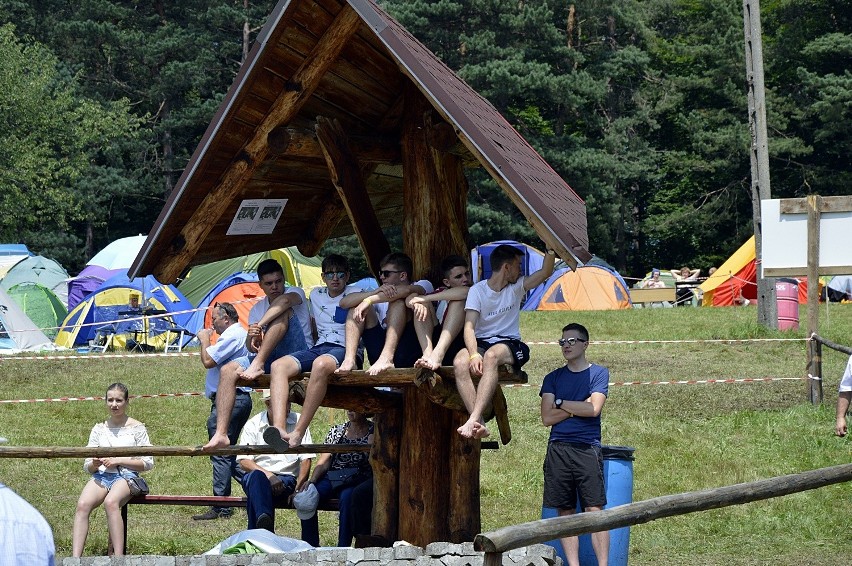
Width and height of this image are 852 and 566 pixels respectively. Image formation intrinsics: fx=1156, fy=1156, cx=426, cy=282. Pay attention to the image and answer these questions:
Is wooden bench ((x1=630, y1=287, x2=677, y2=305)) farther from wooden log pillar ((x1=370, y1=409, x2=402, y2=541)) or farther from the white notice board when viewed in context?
wooden log pillar ((x1=370, y1=409, x2=402, y2=541))

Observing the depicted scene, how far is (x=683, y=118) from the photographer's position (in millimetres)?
41781

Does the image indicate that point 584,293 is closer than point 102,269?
Yes

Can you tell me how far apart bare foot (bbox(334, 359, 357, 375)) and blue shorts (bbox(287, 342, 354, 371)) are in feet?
0.40

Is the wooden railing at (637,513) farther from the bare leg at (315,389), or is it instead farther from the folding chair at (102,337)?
the folding chair at (102,337)

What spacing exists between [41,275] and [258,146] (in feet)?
75.8

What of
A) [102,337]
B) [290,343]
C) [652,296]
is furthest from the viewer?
[652,296]

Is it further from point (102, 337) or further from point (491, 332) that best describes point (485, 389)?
point (102, 337)

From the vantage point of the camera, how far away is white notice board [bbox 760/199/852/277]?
44.2 feet

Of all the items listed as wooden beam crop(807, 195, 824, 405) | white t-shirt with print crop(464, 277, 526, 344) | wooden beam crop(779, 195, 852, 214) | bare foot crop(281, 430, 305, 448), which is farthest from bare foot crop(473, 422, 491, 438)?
wooden beam crop(807, 195, 824, 405)

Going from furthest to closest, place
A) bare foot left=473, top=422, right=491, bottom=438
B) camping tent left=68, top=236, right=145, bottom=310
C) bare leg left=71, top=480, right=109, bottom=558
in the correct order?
camping tent left=68, top=236, right=145, bottom=310 < bare leg left=71, top=480, right=109, bottom=558 < bare foot left=473, top=422, right=491, bottom=438

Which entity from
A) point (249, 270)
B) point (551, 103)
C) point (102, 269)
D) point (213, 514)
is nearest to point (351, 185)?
point (213, 514)

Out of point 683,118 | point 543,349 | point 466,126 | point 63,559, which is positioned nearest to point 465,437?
point 466,126

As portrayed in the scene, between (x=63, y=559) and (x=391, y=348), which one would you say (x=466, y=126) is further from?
(x=63, y=559)

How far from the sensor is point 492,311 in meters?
6.84
